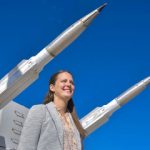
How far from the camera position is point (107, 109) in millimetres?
20781

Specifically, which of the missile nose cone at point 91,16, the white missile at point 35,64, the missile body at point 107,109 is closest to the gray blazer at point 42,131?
the white missile at point 35,64

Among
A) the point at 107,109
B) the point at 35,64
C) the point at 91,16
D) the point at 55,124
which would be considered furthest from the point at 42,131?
the point at 107,109

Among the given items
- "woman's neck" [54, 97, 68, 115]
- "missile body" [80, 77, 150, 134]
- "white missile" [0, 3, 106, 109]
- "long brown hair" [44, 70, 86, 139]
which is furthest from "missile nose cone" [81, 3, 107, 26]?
"woman's neck" [54, 97, 68, 115]

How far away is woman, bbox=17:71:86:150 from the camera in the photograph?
3.71m

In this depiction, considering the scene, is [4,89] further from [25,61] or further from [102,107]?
[102,107]

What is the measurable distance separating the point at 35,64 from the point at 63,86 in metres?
9.48

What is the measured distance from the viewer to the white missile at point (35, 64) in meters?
12.6

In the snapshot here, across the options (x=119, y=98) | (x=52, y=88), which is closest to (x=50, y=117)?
(x=52, y=88)

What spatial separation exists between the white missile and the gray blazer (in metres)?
8.16

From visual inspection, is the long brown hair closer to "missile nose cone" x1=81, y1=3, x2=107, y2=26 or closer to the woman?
the woman

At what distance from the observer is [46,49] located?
14.4 m

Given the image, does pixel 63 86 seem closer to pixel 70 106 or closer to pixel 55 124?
pixel 70 106

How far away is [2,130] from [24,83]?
15.8 ft

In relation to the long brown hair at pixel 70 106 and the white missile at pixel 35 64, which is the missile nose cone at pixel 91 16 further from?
the long brown hair at pixel 70 106
